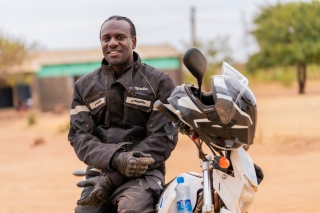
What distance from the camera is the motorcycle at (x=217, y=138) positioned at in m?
3.51

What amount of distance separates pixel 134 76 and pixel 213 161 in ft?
2.87

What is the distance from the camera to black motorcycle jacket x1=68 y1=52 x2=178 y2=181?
4.13 meters

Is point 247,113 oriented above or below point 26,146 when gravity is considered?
above

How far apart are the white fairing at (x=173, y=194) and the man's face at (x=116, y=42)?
82 centimetres

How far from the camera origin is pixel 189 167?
13539 millimetres

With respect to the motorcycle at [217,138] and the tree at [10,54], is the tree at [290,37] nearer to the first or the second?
the tree at [10,54]

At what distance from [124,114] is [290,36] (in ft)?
135

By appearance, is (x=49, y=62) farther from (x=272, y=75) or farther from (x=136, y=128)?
(x=136, y=128)

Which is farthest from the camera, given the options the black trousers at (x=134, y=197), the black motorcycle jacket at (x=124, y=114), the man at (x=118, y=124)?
the black motorcycle jacket at (x=124, y=114)

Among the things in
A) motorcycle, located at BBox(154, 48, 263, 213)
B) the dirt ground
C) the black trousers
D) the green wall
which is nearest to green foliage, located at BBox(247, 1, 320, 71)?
the green wall

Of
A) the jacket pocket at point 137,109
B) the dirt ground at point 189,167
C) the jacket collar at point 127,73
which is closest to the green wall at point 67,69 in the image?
the dirt ground at point 189,167

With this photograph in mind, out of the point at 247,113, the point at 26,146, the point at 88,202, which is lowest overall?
the point at 26,146

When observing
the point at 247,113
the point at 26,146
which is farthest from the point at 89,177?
the point at 26,146

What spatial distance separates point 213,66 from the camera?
52.9m
